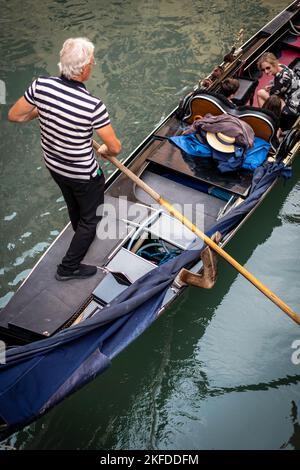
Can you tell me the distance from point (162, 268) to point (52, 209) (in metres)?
1.89

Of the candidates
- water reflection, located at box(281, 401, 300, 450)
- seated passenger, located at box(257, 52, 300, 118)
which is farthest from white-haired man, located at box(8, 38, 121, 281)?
seated passenger, located at box(257, 52, 300, 118)

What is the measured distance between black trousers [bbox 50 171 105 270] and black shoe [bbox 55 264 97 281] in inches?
1.2

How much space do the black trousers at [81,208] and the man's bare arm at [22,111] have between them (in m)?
0.35

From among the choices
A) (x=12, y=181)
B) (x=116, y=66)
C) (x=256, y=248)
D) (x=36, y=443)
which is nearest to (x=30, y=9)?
(x=116, y=66)

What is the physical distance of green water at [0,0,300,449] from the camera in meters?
3.08

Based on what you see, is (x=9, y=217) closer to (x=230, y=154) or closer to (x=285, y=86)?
(x=230, y=154)

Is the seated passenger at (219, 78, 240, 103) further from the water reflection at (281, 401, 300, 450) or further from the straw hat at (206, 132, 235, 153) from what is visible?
the water reflection at (281, 401, 300, 450)

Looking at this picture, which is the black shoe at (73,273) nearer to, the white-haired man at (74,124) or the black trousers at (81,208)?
the black trousers at (81,208)

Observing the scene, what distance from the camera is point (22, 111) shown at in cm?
262

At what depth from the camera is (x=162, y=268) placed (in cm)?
280

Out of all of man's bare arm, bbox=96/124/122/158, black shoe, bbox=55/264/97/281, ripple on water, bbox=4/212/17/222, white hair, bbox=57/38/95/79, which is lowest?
ripple on water, bbox=4/212/17/222

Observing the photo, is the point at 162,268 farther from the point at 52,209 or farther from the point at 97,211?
the point at 52,209

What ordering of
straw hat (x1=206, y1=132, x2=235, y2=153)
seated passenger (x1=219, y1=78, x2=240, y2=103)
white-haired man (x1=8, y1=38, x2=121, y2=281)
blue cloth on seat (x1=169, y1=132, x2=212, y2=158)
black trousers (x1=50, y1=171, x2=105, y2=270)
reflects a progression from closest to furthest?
white-haired man (x1=8, y1=38, x2=121, y2=281)
black trousers (x1=50, y1=171, x2=105, y2=270)
straw hat (x1=206, y1=132, x2=235, y2=153)
blue cloth on seat (x1=169, y1=132, x2=212, y2=158)
seated passenger (x1=219, y1=78, x2=240, y2=103)

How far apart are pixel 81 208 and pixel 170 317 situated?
45.3 inches
